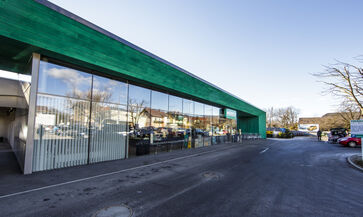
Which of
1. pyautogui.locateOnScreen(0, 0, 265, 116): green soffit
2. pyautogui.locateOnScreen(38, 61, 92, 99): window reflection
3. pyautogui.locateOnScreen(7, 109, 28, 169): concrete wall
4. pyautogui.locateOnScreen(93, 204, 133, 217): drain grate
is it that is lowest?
pyautogui.locateOnScreen(93, 204, 133, 217): drain grate

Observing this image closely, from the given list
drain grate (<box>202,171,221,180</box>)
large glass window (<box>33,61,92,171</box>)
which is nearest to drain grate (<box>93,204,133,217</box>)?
drain grate (<box>202,171,221,180</box>)

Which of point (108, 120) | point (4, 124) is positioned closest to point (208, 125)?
point (108, 120)

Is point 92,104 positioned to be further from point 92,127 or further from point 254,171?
point 254,171

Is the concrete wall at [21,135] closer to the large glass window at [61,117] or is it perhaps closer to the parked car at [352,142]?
the large glass window at [61,117]

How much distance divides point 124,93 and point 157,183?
21.2 ft

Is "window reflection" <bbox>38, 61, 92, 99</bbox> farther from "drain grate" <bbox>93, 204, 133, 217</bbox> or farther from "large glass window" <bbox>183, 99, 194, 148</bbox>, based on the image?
"large glass window" <bbox>183, 99, 194, 148</bbox>

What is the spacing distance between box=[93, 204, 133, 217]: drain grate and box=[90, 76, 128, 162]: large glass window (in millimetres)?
5552

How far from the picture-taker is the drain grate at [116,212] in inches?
143

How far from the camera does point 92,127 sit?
8641 millimetres

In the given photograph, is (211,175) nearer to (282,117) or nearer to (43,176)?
(43,176)

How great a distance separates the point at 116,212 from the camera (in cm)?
374

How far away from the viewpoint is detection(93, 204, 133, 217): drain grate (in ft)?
11.9

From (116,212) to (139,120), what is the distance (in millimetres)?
7770

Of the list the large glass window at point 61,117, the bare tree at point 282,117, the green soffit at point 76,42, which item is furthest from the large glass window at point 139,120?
the bare tree at point 282,117
